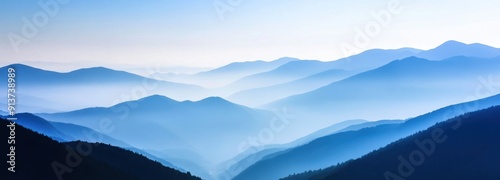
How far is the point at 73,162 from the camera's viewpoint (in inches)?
2064

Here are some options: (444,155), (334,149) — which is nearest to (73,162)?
(444,155)

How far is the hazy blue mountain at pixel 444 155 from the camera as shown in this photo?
59.9m

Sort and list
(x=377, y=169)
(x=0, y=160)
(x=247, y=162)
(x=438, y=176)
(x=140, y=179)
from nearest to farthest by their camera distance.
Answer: (x=0, y=160) → (x=140, y=179) → (x=438, y=176) → (x=377, y=169) → (x=247, y=162)

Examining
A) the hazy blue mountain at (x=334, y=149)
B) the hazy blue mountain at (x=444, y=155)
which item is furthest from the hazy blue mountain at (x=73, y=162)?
the hazy blue mountain at (x=334, y=149)

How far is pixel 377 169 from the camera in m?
65.2

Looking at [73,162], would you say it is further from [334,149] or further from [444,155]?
[334,149]

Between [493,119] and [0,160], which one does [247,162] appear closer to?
[493,119]

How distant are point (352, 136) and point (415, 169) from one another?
105 m

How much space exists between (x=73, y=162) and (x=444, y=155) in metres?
49.6

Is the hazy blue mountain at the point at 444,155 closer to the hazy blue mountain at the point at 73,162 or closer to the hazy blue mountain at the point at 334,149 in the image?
the hazy blue mountain at the point at 73,162

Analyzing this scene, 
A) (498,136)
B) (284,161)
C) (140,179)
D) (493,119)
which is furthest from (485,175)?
(284,161)

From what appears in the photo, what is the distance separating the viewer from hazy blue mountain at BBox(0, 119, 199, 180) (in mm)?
46844

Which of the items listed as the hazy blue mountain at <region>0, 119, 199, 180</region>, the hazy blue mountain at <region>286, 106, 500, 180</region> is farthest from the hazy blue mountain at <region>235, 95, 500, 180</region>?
the hazy blue mountain at <region>0, 119, 199, 180</region>

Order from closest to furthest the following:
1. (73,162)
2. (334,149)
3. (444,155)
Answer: (73,162), (444,155), (334,149)
